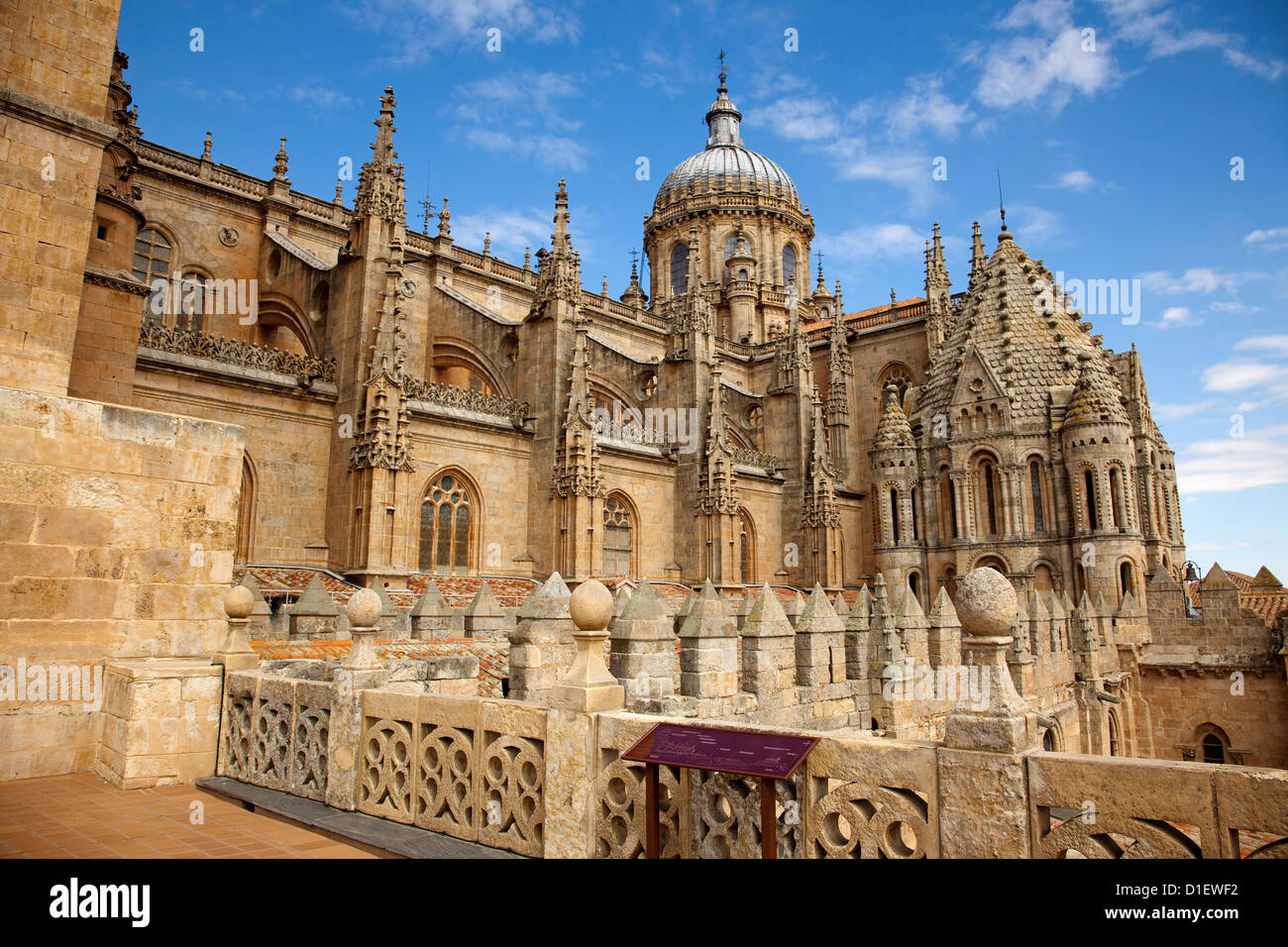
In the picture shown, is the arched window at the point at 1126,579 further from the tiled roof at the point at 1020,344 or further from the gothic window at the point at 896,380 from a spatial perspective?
the gothic window at the point at 896,380

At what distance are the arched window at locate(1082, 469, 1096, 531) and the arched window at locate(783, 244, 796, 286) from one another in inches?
930

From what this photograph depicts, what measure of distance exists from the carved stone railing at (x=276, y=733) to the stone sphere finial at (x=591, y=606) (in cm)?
250

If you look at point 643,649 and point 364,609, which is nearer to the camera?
point 364,609

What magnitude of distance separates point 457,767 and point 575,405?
56.7ft

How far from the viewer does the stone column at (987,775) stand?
11.7 ft

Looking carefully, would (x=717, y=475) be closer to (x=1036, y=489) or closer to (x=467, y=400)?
(x=467, y=400)

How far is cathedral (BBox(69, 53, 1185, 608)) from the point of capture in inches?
707

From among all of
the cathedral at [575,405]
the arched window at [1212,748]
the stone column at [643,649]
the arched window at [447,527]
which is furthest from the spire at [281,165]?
the arched window at [1212,748]

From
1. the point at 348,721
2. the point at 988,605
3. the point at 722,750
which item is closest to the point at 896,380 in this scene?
the point at 988,605

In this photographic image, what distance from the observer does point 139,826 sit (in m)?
5.60

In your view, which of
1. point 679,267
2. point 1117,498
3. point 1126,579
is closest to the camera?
point 1126,579

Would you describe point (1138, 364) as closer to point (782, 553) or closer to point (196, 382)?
point (782, 553)

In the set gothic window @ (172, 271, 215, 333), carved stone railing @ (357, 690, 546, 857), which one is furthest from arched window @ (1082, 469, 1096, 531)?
gothic window @ (172, 271, 215, 333)
